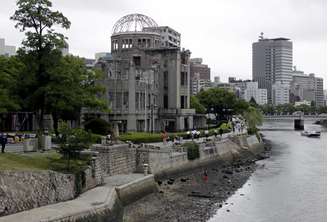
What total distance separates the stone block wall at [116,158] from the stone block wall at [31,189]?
8354 millimetres

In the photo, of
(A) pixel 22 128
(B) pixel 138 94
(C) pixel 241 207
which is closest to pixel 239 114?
(B) pixel 138 94

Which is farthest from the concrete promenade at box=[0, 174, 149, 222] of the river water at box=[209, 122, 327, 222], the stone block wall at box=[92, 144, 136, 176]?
the river water at box=[209, 122, 327, 222]

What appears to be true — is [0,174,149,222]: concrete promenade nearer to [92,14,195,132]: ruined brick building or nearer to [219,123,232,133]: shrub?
[92,14,195,132]: ruined brick building

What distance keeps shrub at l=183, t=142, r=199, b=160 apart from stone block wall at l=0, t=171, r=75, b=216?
28.4m

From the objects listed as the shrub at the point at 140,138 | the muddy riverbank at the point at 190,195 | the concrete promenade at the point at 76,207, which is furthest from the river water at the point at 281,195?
the shrub at the point at 140,138

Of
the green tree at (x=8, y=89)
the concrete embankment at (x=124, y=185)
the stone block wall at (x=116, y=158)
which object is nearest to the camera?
the concrete embankment at (x=124, y=185)

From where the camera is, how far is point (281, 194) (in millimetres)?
49875

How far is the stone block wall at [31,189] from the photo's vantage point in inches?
1082

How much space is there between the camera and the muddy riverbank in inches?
1479

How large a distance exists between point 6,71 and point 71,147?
95.7 ft

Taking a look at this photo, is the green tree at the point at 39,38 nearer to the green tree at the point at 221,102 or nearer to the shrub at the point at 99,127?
the shrub at the point at 99,127

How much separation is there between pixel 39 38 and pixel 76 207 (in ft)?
63.4

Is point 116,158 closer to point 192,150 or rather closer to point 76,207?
point 76,207

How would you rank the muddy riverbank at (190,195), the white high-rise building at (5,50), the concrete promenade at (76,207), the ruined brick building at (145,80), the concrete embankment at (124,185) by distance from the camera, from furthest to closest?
the white high-rise building at (5,50), the ruined brick building at (145,80), the muddy riverbank at (190,195), the concrete embankment at (124,185), the concrete promenade at (76,207)
